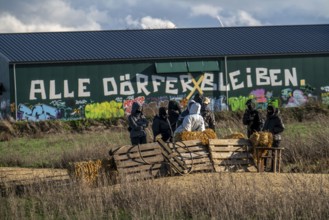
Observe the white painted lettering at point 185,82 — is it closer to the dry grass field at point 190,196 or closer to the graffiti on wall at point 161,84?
the graffiti on wall at point 161,84

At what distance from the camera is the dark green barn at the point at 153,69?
40781mm

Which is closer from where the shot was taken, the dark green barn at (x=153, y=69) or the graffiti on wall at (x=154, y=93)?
the graffiti on wall at (x=154, y=93)

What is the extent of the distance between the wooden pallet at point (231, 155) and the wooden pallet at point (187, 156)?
0.51 feet

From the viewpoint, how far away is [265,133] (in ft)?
52.6

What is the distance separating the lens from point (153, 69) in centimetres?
4300

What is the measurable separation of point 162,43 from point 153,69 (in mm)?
2408

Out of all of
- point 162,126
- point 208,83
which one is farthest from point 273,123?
point 208,83

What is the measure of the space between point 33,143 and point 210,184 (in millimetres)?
16051

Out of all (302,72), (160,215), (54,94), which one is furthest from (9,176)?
(302,72)

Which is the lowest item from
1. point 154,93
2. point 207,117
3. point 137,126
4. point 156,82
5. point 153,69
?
point 137,126

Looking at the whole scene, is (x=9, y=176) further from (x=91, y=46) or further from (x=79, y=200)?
(x=91, y=46)

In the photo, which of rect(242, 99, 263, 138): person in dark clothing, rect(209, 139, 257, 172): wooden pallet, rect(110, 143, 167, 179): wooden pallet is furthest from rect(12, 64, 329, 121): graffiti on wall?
rect(110, 143, 167, 179): wooden pallet

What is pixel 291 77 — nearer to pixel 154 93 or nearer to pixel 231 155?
pixel 154 93

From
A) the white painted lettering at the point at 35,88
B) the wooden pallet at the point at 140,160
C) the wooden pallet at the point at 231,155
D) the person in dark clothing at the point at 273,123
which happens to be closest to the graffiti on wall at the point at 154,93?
the white painted lettering at the point at 35,88
